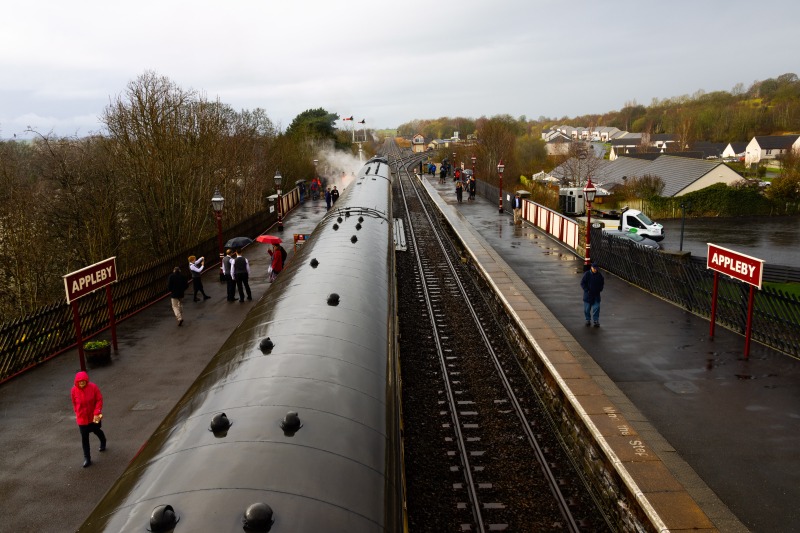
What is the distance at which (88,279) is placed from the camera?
12.1m

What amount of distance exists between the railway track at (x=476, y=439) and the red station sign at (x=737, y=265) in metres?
4.88

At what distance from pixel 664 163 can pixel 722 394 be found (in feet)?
153

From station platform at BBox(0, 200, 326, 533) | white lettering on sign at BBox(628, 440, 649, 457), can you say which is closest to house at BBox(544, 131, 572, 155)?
station platform at BBox(0, 200, 326, 533)

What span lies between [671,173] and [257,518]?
5140cm

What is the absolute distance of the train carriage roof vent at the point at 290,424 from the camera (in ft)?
15.5

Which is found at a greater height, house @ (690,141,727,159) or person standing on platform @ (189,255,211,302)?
house @ (690,141,727,159)

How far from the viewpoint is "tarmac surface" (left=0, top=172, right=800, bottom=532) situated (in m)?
7.80

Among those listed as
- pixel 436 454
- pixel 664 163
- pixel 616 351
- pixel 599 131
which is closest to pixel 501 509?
pixel 436 454

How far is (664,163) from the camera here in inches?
2060

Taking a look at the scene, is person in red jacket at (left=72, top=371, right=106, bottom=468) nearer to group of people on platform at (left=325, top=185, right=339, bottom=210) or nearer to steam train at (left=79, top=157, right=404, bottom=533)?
steam train at (left=79, top=157, right=404, bottom=533)

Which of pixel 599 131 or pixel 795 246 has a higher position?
pixel 599 131

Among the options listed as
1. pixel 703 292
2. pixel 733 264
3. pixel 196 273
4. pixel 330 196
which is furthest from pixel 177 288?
pixel 330 196

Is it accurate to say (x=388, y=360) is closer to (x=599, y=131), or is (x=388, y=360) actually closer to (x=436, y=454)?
(x=436, y=454)

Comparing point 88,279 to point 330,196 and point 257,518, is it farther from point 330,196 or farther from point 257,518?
point 330,196
